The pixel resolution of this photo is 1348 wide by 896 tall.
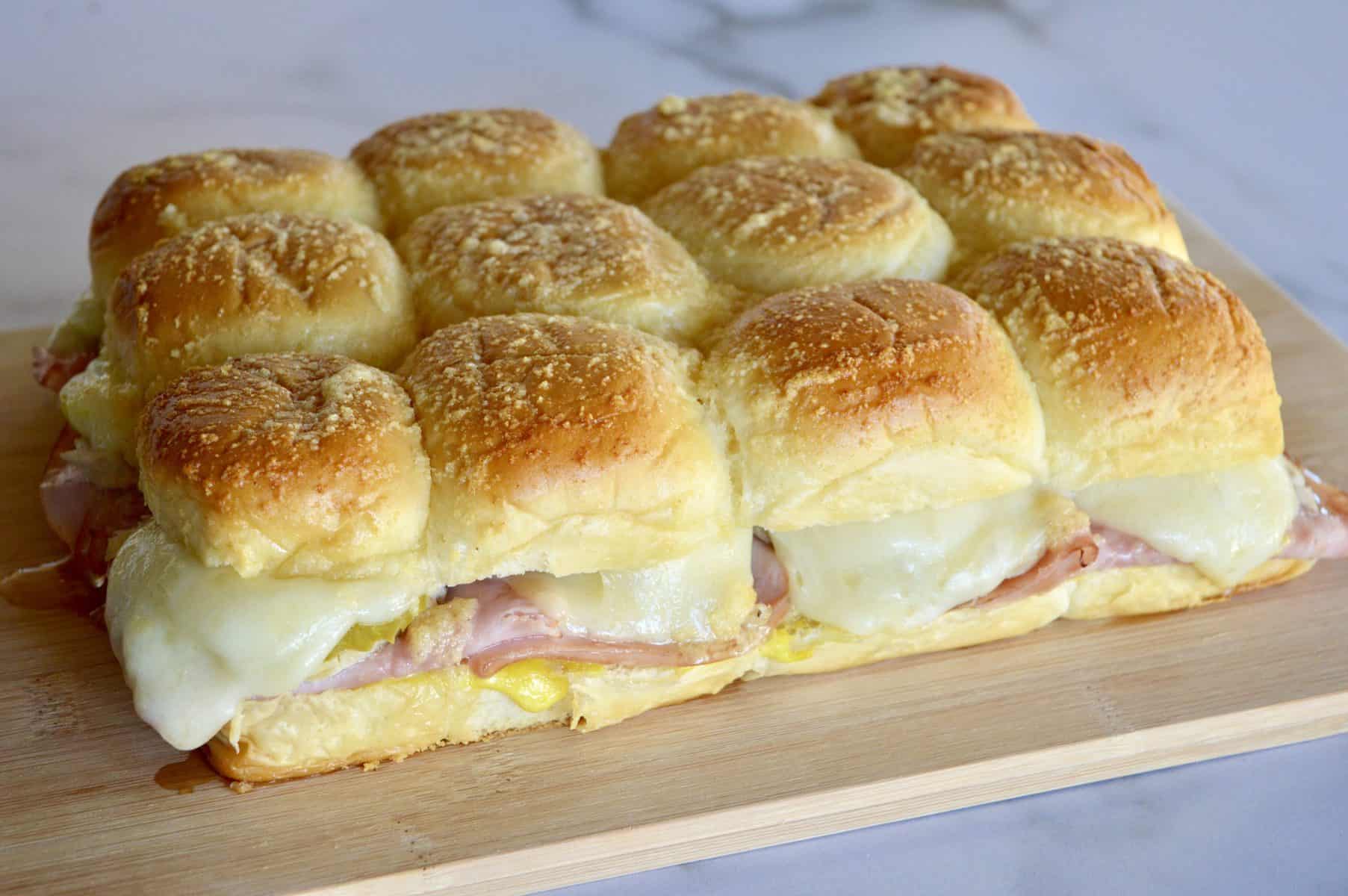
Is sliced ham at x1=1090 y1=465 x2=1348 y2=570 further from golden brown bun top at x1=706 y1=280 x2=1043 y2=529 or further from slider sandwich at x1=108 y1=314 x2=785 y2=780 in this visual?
slider sandwich at x1=108 y1=314 x2=785 y2=780

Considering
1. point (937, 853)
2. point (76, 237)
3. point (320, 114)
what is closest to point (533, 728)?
point (937, 853)

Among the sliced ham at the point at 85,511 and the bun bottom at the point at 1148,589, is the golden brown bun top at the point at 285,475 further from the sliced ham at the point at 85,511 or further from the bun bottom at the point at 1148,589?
the bun bottom at the point at 1148,589

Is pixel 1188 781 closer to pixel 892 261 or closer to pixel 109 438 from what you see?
pixel 892 261

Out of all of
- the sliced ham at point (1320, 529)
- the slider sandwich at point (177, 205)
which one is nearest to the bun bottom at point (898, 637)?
the sliced ham at point (1320, 529)

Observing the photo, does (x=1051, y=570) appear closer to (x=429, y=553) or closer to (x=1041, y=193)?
(x=1041, y=193)

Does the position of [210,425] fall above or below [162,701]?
above

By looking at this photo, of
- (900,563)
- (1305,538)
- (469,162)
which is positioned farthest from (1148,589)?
(469,162)

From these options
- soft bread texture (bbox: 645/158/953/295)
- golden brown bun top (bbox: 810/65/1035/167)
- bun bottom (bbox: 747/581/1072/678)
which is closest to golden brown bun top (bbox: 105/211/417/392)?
Answer: soft bread texture (bbox: 645/158/953/295)
